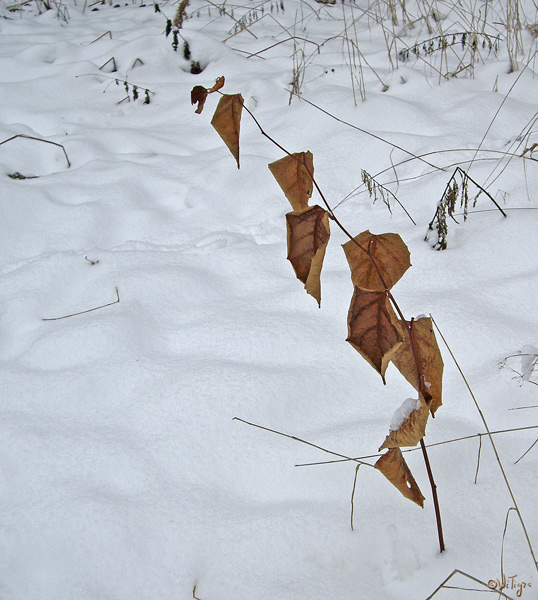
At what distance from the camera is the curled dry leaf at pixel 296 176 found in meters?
0.74

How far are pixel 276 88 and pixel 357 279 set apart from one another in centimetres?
236

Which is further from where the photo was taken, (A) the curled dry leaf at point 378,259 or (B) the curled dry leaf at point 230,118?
(B) the curled dry leaf at point 230,118

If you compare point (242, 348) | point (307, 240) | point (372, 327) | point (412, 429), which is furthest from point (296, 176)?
point (242, 348)

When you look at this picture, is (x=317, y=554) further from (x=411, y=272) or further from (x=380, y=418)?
(x=411, y=272)

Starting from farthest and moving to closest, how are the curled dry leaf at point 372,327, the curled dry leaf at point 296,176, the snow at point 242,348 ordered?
the snow at point 242,348, the curled dry leaf at point 296,176, the curled dry leaf at point 372,327

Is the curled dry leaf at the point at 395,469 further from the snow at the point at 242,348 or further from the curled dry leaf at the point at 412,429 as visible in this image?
the snow at the point at 242,348

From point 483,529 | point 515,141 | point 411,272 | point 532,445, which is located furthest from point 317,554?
point 515,141

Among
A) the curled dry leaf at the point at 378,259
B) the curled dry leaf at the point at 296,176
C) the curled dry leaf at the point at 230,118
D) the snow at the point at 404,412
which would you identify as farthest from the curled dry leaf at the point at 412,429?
the curled dry leaf at the point at 230,118

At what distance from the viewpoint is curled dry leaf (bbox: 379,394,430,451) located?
0.69 meters

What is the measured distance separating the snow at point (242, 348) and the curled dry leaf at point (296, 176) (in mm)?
573

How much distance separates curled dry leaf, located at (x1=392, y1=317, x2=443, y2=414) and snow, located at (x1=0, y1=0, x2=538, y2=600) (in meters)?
0.39

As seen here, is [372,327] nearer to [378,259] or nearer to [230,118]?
[378,259]

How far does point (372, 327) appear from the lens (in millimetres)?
628

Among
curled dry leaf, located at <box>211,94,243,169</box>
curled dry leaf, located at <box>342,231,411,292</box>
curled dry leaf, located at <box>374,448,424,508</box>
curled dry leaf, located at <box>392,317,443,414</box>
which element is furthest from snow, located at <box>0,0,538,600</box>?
curled dry leaf, located at <box>211,94,243,169</box>
